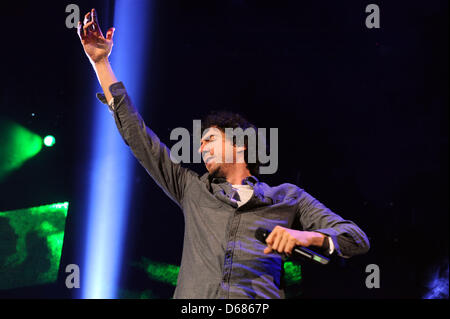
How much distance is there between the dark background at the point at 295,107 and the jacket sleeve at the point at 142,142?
156cm

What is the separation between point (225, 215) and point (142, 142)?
0.51m

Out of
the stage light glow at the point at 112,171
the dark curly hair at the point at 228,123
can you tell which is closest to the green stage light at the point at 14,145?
the stage light glow at the point at 112,171

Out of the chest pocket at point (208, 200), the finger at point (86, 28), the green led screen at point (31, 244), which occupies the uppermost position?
the finger at point (86, 28)

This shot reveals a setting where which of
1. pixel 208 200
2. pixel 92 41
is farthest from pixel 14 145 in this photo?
pixel 208 200

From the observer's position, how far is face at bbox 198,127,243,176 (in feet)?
6.45

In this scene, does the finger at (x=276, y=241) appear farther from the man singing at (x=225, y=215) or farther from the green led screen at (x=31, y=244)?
the green led screen at (x=31, y=244)

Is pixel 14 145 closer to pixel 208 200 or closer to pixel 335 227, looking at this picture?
pixel 208 200

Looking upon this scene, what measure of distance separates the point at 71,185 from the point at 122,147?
55 cm

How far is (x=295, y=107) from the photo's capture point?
165 inches

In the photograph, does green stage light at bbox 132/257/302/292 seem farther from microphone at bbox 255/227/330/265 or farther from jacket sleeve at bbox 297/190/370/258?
microphone at bbox 255/227/330/265

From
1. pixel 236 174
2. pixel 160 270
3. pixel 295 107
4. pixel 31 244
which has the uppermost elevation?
pixel 295 107

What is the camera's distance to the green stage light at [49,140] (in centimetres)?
322
